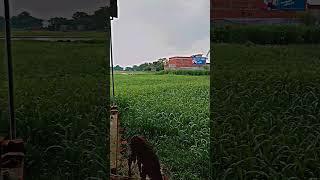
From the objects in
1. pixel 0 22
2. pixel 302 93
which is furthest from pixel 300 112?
pixel 0 22

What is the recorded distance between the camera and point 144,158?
3195mm

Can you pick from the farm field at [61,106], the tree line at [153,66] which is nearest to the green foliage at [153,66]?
the tree line at [153,66]

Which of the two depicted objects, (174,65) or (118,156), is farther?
(174,65)

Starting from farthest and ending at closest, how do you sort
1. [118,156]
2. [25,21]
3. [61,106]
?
1. [118,156]
2. [61,106]
3. [25,21]

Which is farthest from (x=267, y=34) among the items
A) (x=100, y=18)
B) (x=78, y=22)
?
(x=78, y=22)

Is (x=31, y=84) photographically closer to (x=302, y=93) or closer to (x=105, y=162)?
(x=105, y=162)

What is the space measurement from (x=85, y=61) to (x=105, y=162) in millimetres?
642

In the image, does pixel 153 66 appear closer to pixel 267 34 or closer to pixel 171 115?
pixel 171 115

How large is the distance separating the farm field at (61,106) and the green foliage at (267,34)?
753 millimetres

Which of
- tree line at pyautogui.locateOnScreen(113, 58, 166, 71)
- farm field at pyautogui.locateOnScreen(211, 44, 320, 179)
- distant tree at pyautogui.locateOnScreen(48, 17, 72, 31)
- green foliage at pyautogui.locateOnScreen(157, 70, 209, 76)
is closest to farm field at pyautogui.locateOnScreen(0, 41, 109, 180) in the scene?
distant tree at pyautogui.locateOnScreen(48, 17, 72, 31)

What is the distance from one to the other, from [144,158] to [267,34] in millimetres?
1123

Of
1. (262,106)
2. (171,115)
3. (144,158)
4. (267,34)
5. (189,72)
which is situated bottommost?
(144,158)

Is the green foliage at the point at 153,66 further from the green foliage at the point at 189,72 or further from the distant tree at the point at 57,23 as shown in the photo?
the distant tree at the point at 57,23

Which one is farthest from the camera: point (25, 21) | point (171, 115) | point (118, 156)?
point (171, 115)
